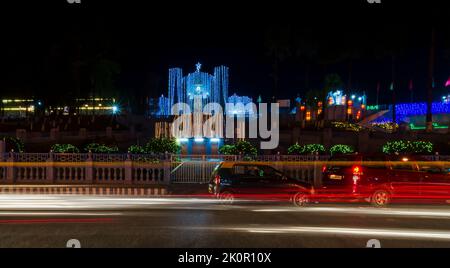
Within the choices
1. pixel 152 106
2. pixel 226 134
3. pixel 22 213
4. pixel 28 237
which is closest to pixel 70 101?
pixel 152 106

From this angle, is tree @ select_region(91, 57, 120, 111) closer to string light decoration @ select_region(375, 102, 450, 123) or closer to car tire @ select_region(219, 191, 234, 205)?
string light decoration @ select_region(375, 102, 450, 123)

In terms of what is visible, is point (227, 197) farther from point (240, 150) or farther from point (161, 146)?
point (161, 146)

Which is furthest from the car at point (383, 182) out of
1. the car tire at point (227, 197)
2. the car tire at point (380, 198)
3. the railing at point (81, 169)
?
the railing at point (81, 169)

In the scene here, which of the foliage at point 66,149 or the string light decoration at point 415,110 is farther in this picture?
the string light decoration at point 415,110

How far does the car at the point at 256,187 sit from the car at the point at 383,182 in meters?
0.72

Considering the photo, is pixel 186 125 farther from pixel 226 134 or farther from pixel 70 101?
pixel 70 101

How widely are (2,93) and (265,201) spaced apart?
4559cm

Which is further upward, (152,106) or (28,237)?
(152,106)

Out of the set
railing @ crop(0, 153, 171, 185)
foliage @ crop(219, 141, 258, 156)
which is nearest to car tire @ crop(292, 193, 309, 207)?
railing @ crop(0, 153, 171, 185)

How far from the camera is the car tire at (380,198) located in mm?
16406

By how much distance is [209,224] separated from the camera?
11.9m

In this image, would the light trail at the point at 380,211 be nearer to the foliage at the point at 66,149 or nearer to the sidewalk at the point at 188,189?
the sidewalk at the point at 188,189

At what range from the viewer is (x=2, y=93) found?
54781mm
